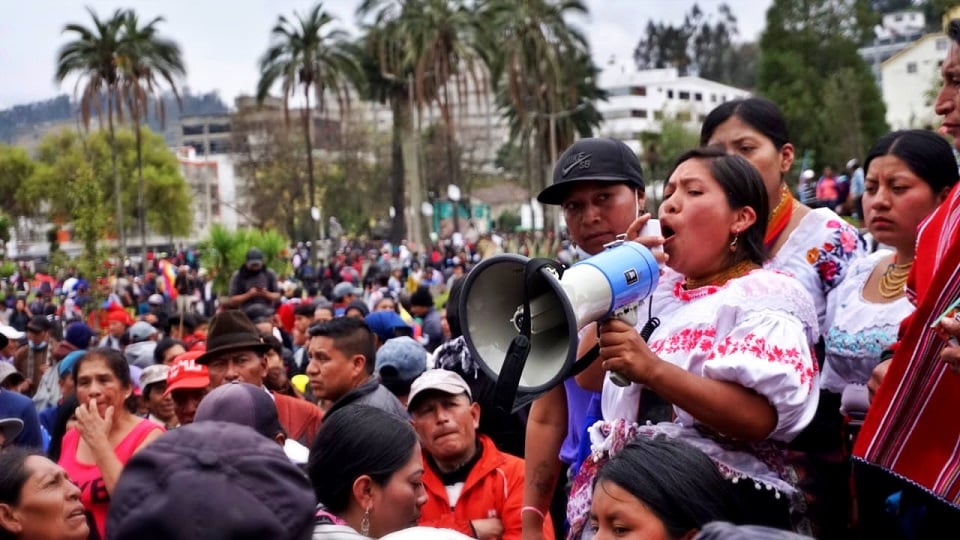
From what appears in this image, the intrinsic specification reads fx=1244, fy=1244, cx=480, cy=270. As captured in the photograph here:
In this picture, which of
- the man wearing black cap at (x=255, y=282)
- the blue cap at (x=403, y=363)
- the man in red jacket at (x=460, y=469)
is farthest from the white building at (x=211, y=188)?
the man in red jacket at (x=460, y=469)

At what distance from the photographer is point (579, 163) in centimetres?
374

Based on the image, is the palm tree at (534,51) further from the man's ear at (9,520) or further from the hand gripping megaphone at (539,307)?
the hand gripping megaphone at (539,307)

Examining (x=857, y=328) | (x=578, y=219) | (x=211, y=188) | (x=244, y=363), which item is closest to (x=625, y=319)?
(x=578, y=219)

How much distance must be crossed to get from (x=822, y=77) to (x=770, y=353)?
201 feet

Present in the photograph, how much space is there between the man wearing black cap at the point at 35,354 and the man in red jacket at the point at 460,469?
29.7 ft

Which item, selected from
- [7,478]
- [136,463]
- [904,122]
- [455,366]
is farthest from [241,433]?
[904,122]

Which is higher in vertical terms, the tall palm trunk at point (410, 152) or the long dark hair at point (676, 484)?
the long dark hair at point (676, 484)

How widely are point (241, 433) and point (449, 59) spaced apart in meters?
45.7

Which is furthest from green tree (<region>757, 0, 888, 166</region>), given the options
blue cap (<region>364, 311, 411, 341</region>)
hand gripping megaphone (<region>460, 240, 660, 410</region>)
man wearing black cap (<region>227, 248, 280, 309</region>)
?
hand gripping megaphone (<region>460, 240, 660, 410</region>)

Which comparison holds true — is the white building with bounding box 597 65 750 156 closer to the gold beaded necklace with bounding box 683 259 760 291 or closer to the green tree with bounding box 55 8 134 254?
the green tree with bounding box 55 8 134 254

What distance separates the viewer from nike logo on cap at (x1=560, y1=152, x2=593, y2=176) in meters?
3.73

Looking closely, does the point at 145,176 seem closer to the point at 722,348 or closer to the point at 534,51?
the point at 534,51

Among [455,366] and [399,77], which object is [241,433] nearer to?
[455,366]

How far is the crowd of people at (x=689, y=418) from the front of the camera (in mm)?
2221
